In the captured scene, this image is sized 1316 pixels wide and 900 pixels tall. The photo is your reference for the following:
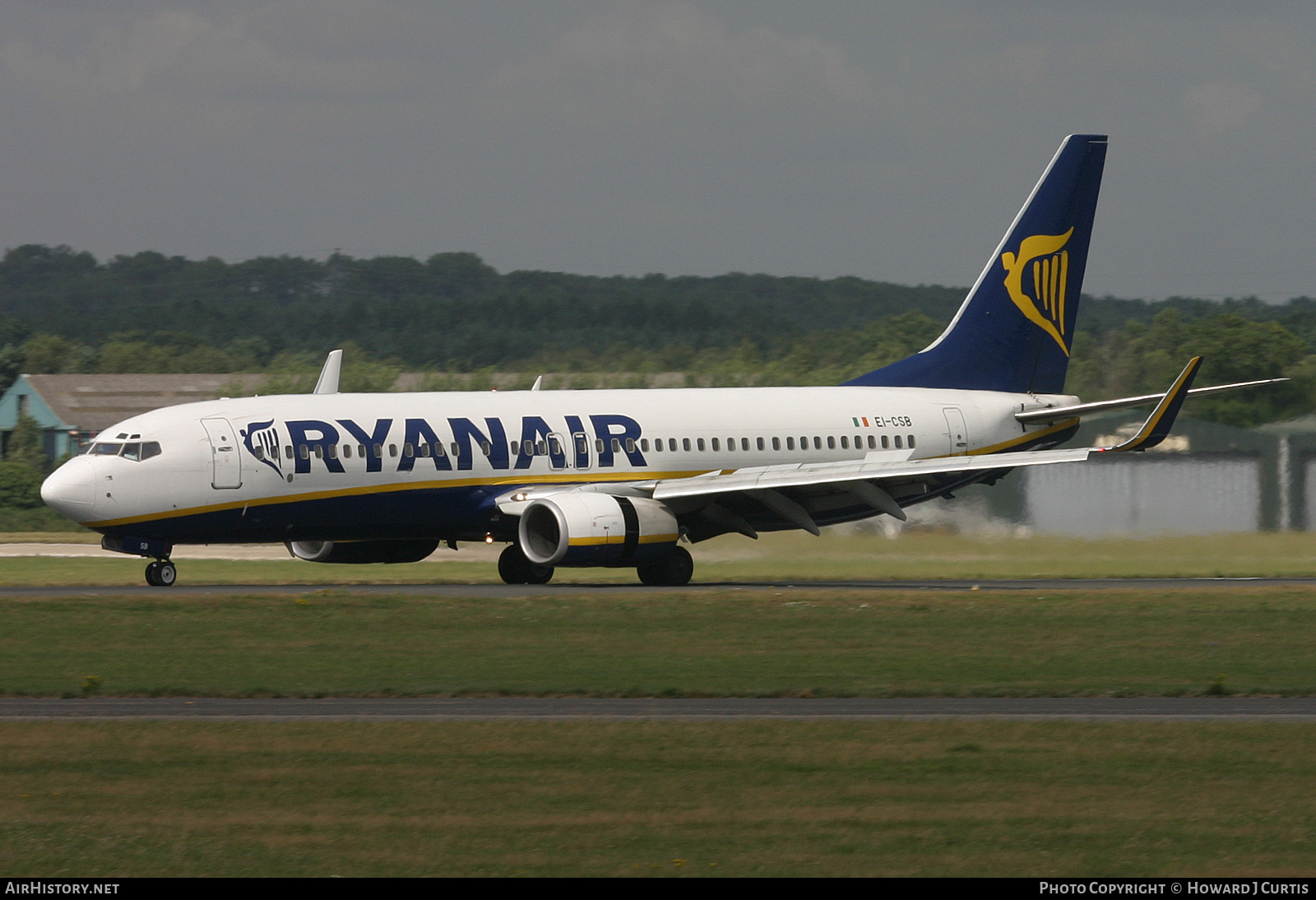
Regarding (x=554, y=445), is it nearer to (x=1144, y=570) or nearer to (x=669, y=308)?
(x=1144, y=570)

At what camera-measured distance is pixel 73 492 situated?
34938 millimetres

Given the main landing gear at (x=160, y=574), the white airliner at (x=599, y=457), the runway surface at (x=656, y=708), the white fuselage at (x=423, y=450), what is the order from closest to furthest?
the runway surface at (x=656, y=708), the white fuselage at (x=423, y=450), the white airliner at (x=599, y=457), the main landing gear at (x=160, y=574)

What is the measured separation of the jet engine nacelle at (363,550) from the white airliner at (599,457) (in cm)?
6

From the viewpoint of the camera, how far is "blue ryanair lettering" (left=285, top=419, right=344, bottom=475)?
1423 inches

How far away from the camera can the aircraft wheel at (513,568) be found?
39.6 meters

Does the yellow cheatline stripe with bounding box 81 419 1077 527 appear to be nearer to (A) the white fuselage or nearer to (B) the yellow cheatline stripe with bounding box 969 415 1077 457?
(A) the white fuselage

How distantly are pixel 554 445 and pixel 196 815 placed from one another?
24.7 metres

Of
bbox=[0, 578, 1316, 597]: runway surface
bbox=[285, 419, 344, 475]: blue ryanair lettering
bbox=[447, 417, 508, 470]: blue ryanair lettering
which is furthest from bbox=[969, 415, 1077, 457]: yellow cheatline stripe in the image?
bbox=[285, 419, 344, 475]: blue ryanair lettering

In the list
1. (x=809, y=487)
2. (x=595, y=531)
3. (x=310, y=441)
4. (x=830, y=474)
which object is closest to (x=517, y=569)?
(x=595, y=531)

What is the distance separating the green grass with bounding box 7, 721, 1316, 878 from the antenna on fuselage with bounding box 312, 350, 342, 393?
73.8 feet

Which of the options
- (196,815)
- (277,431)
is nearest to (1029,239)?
(277,431)

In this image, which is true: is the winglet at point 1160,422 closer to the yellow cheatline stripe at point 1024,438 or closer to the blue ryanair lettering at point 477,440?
the yellow cheatline stripe at point 1024,438

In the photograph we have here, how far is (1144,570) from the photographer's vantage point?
4200 centimetres

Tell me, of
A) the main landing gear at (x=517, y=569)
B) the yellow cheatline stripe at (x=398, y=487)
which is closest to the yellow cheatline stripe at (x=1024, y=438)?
the yellow cheatline stripe at (x=398, y=487)
